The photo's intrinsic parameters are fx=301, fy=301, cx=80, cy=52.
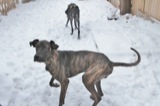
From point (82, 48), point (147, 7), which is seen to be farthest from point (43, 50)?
point (147, 7)

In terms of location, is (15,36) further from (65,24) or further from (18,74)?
(18,74)

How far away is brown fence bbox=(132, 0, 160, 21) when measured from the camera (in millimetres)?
11367

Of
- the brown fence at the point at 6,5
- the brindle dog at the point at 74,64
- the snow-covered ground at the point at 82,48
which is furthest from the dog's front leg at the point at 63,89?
the brown fence at the point at 6,5

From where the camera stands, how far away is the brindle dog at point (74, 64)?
5.72m

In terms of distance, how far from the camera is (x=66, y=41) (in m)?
11.0

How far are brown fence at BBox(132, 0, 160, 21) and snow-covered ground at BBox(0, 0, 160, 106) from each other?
1.39ft

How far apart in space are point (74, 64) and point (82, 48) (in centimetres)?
419

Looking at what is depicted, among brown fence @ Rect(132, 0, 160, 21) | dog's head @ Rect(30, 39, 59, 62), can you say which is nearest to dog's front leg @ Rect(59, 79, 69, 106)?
dog's head @ Rect(30, 39, 59, 62)

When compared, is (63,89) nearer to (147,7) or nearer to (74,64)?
(74,64)

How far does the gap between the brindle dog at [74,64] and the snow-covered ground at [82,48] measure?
35.8 inches

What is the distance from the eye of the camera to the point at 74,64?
6082 millimetres

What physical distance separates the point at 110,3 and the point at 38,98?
480 inches

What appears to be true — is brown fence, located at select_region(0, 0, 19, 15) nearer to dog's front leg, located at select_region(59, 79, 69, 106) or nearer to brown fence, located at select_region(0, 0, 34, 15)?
brown fence, located at select_region(0, 0, 34, 15)

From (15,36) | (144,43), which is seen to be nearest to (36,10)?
(15,36)
